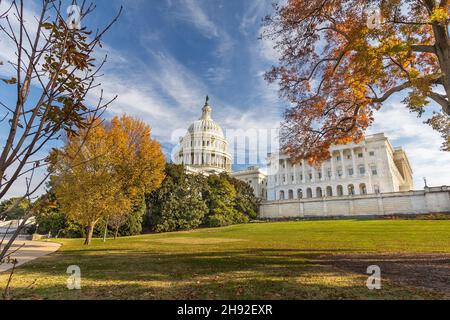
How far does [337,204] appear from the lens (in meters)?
56.1

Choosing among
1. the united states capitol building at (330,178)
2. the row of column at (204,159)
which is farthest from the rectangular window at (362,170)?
the row of column at (204,159)

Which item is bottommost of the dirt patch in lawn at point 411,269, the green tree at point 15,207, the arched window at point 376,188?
the dirt patch in lawn at point 411,269

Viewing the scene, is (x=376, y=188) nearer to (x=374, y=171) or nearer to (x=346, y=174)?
(x=374, y=171)

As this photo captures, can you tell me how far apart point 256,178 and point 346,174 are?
31278 mm

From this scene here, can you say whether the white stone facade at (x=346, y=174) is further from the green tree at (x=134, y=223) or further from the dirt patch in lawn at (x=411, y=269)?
the dirt patch in lawn at (x=411, y=269)

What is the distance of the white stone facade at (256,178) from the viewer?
96162 millimetres

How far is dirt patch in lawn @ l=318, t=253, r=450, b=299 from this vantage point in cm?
573

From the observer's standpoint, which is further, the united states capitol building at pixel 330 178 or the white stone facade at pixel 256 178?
the white stone facade at pixel 256 178

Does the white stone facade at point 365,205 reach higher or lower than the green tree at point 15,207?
higher

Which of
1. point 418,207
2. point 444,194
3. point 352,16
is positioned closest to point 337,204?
point 418,207

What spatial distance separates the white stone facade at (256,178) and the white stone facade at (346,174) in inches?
Answer: 268

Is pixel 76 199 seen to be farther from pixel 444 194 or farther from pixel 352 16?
pixel 444 194

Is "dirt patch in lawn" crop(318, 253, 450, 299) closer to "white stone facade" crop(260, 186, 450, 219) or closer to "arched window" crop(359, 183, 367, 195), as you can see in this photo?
"white stone facade" crop(260, 186, 450, 219)

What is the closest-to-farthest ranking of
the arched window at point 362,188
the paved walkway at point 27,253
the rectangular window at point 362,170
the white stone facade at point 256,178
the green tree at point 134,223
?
the paved walkway at point 27,253
the green tree at point 134,223
the arched window at point 362,188
the rectangular window at point 362,170
the white stone facade at point 256,178
